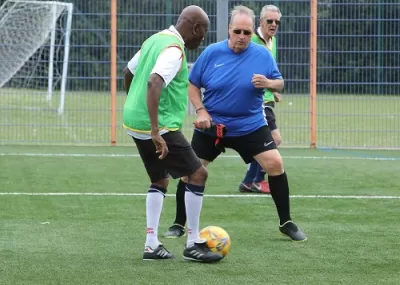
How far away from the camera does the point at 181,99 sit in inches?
293

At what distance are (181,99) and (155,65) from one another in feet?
1.24

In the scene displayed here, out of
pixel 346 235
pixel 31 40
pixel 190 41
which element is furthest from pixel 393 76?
pixel 190 41

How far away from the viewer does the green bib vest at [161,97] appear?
7352 millimetres

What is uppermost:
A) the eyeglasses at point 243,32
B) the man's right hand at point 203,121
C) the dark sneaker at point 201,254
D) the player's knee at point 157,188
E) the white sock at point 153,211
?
the eyeglasses at point 243,32

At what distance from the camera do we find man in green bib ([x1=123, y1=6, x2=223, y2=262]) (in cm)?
727

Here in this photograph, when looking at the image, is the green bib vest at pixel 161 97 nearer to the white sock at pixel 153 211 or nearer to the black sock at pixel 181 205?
the white sock at pixel 153 211

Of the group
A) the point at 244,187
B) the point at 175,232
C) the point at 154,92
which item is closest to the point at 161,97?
the point at 154,92

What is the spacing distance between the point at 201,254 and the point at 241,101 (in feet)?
5.12

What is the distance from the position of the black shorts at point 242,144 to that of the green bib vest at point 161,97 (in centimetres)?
118

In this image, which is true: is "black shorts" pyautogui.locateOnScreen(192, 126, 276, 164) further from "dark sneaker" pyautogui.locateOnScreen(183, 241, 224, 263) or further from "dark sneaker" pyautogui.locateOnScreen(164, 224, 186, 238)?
"dark sneaker" pyautogui.locateOnScreen(183, 241, 224, 263)

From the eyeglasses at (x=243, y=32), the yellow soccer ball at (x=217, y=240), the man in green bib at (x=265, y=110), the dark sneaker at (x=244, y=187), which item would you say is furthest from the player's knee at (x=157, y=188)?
the dark sneaker at (x=244, y=187)

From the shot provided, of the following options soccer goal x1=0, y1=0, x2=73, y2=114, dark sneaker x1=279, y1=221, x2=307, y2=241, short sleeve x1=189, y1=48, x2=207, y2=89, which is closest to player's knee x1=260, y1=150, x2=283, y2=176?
dark sneaker x1=279, y1=221, x2=307, y2=241

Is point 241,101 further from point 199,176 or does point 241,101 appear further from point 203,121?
point 199,176

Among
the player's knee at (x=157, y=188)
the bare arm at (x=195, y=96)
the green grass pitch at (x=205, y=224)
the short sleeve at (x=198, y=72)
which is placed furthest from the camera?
the short sleeve at (x=198, y=72)
